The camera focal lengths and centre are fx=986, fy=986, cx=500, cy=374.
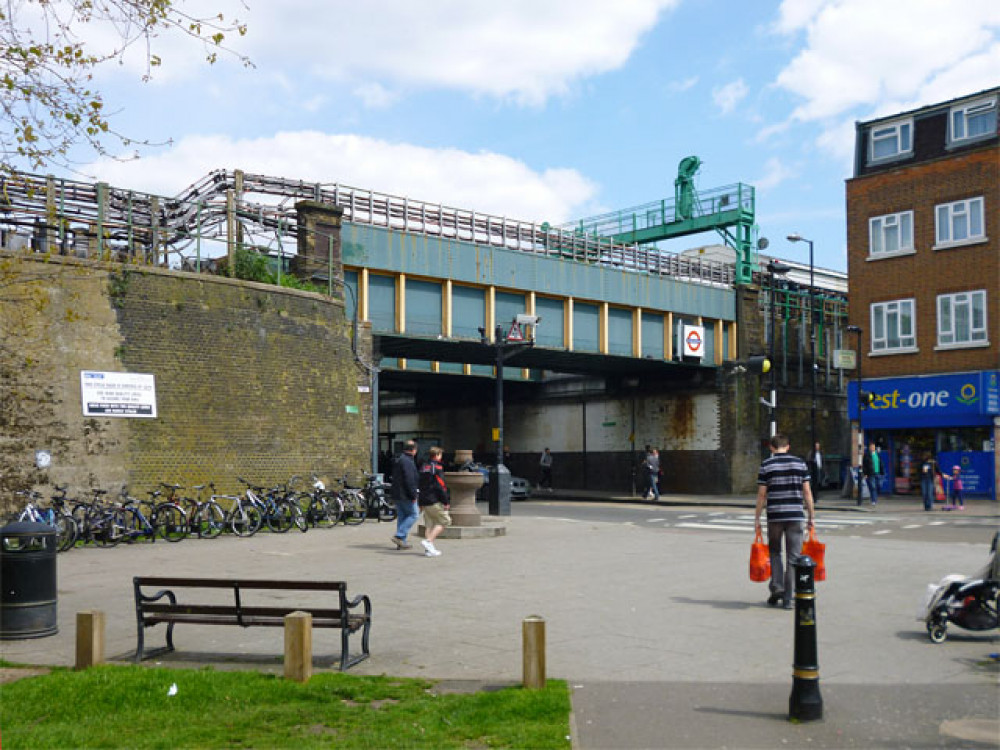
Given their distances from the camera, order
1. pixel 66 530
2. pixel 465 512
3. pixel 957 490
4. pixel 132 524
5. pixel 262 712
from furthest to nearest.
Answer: pixel 957 490, pixel 465 512, pixel 132 524, pixel 66 530, pixel 262 712

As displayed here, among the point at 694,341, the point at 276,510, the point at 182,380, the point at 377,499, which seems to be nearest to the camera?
the point at 276,510

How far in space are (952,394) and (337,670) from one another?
29.1m

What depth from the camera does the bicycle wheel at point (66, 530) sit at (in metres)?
17.5

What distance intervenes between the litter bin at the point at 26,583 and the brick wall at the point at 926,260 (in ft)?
96.9

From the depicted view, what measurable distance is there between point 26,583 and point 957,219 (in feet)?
102

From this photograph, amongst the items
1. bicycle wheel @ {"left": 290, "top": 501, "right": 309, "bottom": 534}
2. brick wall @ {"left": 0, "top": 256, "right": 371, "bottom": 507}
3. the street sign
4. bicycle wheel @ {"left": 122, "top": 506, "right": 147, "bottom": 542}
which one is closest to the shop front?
the street sign

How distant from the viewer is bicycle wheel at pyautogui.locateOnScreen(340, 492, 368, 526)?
23.2 meters

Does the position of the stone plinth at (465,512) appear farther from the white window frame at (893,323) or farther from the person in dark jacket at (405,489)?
the white window frame at (893,323)

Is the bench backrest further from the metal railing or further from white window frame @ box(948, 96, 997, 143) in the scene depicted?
white window frame @ box(948, 96, 997, 143)

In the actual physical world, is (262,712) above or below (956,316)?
below

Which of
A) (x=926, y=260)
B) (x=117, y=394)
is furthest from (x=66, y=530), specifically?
(x=926, y=260)

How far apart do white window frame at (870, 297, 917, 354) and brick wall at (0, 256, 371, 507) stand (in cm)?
1876

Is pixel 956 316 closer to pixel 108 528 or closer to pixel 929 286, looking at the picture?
pixel 929 286

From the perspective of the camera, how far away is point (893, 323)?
112 feet
